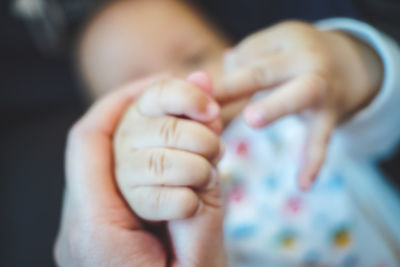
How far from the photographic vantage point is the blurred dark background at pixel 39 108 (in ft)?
2.79

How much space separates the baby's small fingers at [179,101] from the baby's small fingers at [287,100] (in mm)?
66

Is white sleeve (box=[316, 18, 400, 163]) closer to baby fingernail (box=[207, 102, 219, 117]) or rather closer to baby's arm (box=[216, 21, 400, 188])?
baby's arm (box=[216, 21, 400, 188])

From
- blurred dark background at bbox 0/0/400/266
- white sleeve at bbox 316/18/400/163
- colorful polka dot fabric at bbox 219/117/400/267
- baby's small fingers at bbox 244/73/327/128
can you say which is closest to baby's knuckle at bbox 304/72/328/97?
baby's small fingers at bbox 244/73/327/128

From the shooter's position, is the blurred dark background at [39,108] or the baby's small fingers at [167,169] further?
the blurred dark background at [39,108]

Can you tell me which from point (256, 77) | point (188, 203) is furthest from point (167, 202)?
point (256, 77)

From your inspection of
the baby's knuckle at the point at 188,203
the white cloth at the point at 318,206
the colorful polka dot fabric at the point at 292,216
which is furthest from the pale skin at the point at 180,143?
the colorful polka dot fabric at the point at 292,216

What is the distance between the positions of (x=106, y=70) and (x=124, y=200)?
1.88 feet

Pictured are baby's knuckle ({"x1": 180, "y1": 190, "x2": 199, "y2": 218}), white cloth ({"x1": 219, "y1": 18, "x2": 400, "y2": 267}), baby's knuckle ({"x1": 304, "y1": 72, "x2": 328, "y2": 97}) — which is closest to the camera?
baby's knuckle ({"x1": 180, "y1": 190, "x2": 199, "y2": 218})

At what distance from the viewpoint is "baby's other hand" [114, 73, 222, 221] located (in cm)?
39

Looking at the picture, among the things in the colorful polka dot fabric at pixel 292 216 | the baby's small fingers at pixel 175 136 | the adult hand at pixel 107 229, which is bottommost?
the colorful polka dot fabric at pixel 292 216

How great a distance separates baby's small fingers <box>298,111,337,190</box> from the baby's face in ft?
1.31

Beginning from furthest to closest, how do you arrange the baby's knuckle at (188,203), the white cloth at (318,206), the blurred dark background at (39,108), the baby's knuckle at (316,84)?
the blurred dark background at (39,108) < the white cloth at (318,206) < the baby's knuckle at (316,84) < the baby's knuckle at (188,203)

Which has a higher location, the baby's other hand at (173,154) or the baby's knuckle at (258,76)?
the baby's knuckle at (258,76)

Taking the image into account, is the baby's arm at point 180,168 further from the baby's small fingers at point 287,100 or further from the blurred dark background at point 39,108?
the blurred dark background at point 39,108
